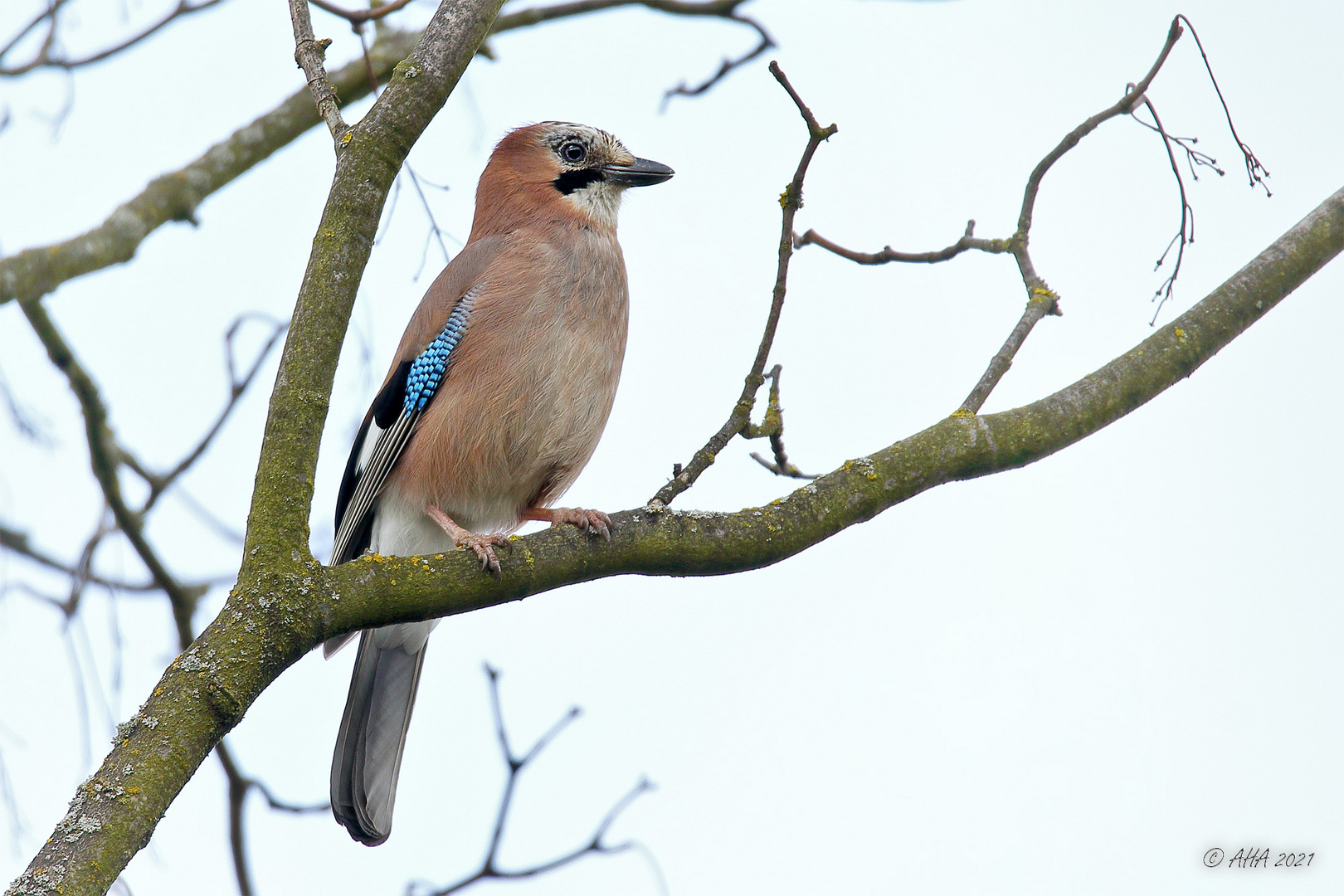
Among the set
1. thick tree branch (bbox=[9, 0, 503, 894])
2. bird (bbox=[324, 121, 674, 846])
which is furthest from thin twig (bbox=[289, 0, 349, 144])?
bird (bbox=[324, 121, 674, 846])

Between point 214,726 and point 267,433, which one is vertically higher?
point 267,433

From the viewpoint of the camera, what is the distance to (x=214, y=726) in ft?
7.71

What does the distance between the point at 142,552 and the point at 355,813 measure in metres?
1.23

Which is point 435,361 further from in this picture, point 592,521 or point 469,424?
point 592,521

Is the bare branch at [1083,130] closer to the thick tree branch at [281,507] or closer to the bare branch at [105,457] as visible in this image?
the thick tree branch at [281,507]

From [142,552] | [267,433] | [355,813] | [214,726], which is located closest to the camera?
[214,726]

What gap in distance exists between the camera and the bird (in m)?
4.24

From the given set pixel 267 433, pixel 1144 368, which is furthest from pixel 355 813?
pixel 1144 368

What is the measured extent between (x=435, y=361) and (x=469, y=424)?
13.3 inches

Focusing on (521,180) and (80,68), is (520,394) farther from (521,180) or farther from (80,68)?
(80,68)

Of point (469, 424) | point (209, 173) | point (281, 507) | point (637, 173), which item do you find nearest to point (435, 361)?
point (469, 424)

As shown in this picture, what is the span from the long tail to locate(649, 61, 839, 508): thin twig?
1.43 meters

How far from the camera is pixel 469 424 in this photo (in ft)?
13.9

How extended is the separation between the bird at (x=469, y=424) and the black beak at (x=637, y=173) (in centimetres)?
34
